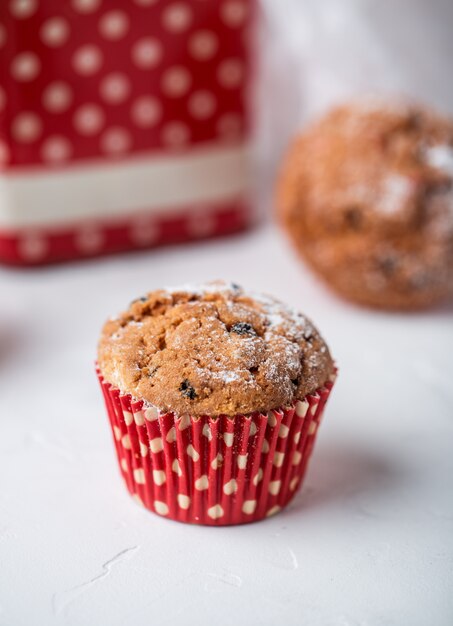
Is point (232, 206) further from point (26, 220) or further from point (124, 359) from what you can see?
point (124, 359)

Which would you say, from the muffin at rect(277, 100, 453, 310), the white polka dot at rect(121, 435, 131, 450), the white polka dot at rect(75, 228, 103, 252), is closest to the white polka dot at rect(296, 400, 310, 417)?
the white polka dot at rect(121, 435, 131, 450)

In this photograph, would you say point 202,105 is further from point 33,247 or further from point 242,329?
point 242,329

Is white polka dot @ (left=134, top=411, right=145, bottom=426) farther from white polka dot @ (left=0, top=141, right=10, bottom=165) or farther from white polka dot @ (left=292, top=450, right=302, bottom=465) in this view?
white polka dot @ (left=0, top=141, right=10, bottom=165)

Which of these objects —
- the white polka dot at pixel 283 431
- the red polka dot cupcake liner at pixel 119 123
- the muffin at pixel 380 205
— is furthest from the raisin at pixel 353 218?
the white polka dot at pixel 283 431

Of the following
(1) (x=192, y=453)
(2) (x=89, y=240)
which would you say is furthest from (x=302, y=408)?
(2) (x=89, y=240)

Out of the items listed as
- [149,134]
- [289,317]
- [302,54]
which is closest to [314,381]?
[289,317]

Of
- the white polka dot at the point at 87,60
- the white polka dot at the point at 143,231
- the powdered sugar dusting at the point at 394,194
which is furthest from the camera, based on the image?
the white polka dot at the point at 143,231

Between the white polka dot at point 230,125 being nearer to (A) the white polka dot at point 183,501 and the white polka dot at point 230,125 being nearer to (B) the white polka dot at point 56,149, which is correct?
(B) the white polka dot at point 56,149
